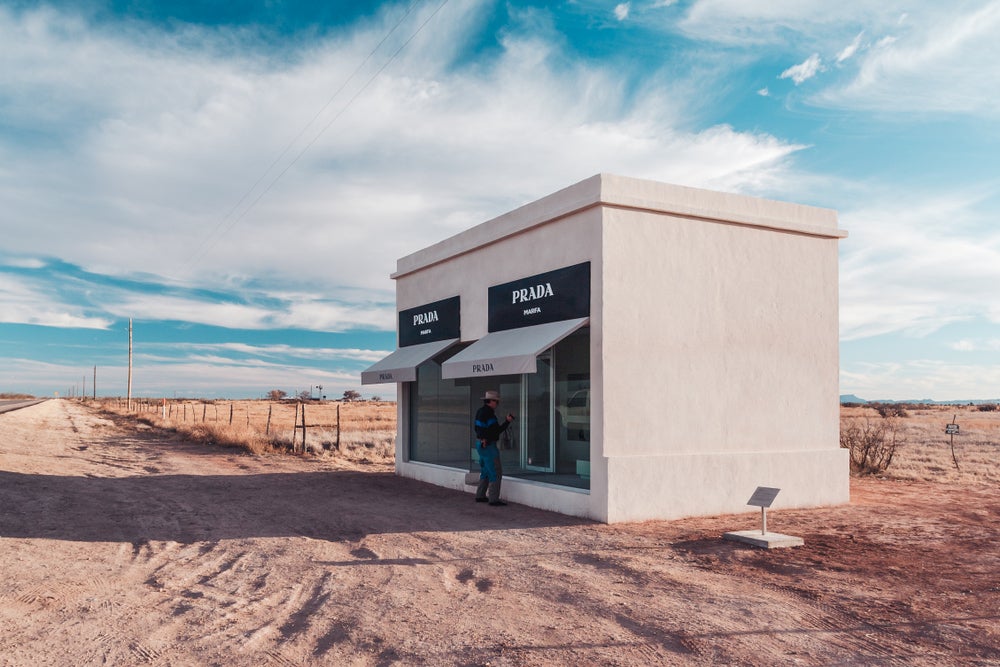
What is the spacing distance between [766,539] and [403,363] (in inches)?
367

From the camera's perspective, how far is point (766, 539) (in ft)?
30.1

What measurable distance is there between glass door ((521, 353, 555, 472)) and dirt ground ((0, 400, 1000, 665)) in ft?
4.73

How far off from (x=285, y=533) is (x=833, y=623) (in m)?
6.95

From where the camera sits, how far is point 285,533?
10.5 metres

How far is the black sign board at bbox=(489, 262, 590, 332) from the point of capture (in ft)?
A: 39.3

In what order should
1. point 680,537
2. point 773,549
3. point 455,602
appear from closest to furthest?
point 455,602, point 773,549, point 680,537

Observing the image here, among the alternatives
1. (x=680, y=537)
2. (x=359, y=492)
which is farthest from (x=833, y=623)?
(x=359, y=492)

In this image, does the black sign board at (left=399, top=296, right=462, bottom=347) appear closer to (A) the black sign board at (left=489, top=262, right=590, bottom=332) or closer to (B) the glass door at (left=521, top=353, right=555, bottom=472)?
(A) the black sign board at (left=489, top=262, right=590, bottom=332)

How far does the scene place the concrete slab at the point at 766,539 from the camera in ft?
30.0

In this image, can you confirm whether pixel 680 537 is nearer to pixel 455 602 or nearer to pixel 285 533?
pixel 455 602

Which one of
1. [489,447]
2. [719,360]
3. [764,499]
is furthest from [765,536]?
[489,447]

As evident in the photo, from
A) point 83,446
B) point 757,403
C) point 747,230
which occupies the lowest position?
point 83,446

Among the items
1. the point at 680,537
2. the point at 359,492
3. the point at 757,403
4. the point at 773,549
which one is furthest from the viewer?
the point at 359,492

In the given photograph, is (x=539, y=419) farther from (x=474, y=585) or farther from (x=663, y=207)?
(x=474, y=585)
